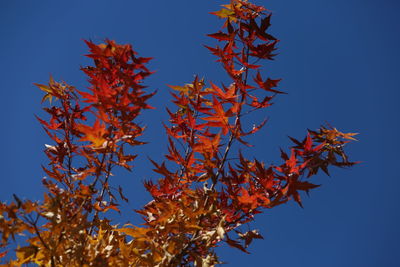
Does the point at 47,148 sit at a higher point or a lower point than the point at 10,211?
higher

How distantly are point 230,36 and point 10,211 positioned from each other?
1575 millimetres

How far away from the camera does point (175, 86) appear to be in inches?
88.5

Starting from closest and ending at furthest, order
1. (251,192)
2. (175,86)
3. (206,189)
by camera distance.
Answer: (206,189) → (251,192) → (175,86)

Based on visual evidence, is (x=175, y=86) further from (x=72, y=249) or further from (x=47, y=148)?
(x=72, y=249)

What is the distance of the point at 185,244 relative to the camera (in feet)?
5.79

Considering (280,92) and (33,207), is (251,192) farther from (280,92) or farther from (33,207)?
(33,207)

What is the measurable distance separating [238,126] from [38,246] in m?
1.28

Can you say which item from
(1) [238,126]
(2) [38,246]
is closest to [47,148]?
(2) [38,246]

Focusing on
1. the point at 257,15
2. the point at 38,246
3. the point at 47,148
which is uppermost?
the point at 257,15

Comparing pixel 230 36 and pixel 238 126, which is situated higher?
pixel 230 36

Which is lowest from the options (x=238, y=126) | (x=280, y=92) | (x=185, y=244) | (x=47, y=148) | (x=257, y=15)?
(x=185, y=244)

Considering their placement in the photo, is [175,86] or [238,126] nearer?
[238,126]

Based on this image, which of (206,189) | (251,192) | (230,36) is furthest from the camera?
(230,36)

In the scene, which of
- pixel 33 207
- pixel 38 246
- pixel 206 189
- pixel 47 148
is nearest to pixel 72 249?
pixel 38 246
